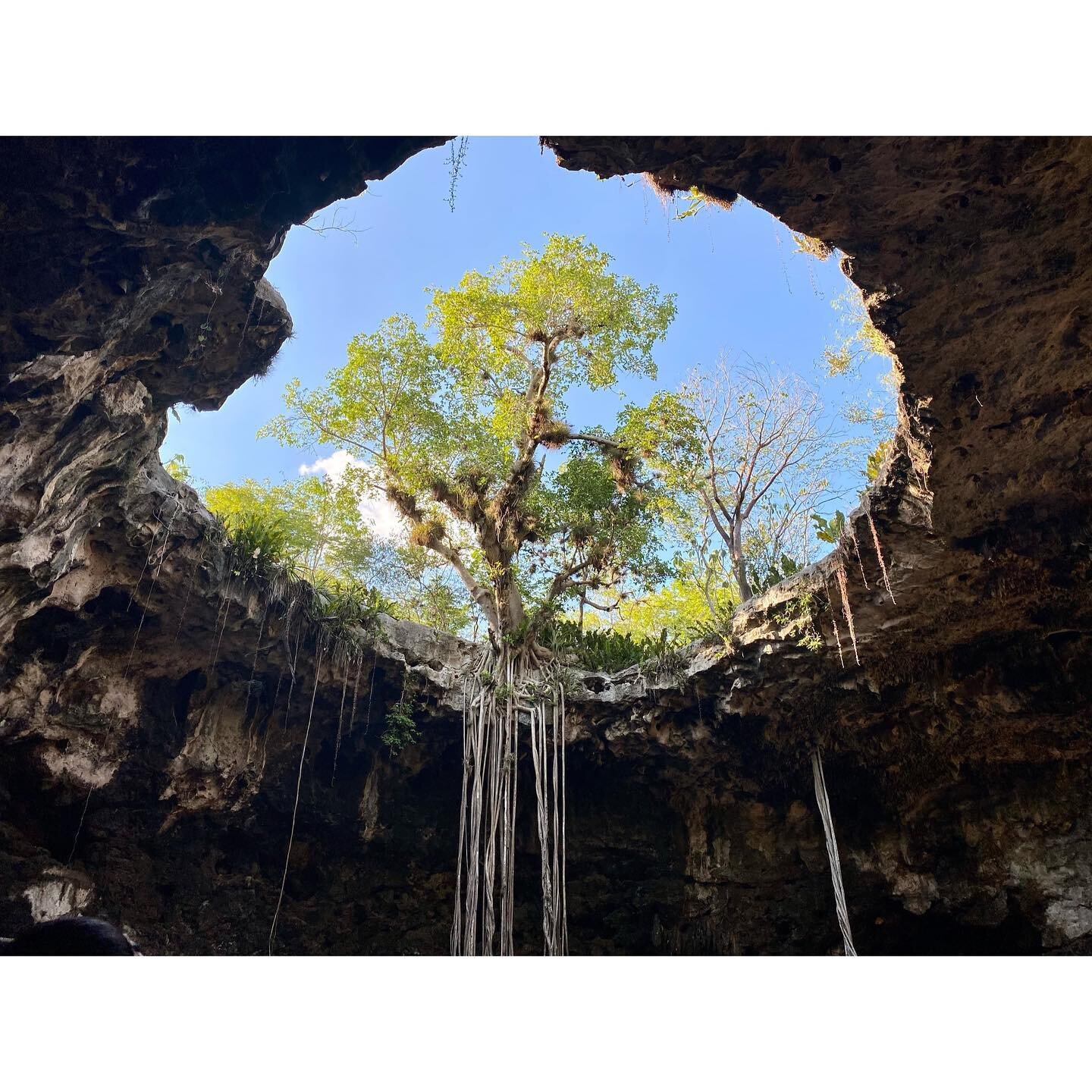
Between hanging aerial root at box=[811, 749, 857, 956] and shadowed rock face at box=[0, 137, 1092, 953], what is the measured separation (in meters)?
0.13

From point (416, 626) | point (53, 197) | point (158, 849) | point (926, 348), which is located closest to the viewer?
point (53, 197)

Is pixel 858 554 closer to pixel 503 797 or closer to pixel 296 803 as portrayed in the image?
pixel 503 797

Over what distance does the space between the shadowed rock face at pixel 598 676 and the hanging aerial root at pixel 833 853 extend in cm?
13

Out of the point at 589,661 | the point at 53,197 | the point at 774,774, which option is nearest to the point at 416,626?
the point at 589,661

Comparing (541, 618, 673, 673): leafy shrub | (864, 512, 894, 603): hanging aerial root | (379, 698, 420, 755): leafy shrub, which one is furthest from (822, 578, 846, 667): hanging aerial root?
(379, 698, 420, 755): leafy shrub

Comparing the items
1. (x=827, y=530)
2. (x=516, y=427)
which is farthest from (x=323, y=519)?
(x=827, y=530)

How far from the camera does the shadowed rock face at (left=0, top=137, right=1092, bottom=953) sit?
183 inches

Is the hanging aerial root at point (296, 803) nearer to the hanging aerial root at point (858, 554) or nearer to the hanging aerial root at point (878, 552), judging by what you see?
the hanging aerial root at point (858, 554)

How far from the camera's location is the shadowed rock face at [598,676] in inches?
183

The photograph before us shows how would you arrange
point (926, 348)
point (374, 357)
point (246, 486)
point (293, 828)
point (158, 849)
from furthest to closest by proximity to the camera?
1. point (246, 486)
2. point (374, 357)
3. point (293, 828)
4. point (158, 849)
5. point (926, 348)

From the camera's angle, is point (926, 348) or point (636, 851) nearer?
point (926, 348)

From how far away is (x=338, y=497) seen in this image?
9500mm

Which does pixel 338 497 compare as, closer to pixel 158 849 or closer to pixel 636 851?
pixel 158 849

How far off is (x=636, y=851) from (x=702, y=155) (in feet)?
20.8
